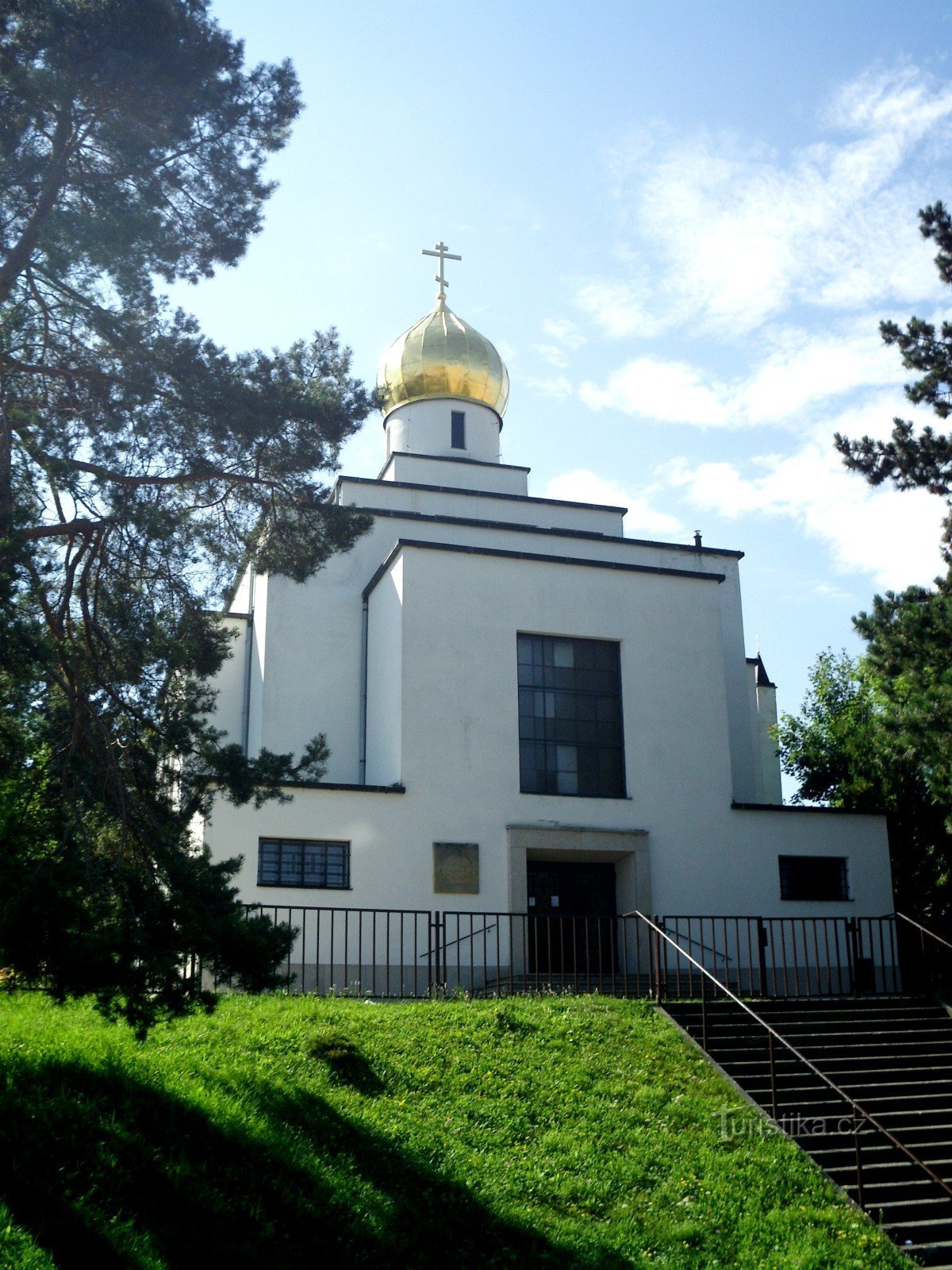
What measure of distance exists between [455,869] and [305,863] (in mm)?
2224

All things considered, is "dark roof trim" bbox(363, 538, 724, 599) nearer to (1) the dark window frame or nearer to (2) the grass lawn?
(1) the dark window frame

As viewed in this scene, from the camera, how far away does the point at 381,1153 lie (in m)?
10.4

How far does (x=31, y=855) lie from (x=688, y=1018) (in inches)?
311

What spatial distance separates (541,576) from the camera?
69.4 ft

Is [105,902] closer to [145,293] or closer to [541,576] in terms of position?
[145,293]

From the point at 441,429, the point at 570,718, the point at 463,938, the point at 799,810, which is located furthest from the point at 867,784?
the point at 441,429

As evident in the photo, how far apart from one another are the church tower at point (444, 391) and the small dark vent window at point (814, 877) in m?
11.3

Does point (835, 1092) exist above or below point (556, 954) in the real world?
below

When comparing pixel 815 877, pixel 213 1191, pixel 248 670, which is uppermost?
pixel 248 670

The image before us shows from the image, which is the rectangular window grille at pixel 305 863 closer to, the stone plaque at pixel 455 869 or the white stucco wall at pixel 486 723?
the white stucco wall at pixel 486 723

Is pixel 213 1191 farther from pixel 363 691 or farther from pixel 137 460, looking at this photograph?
pixel 363 691

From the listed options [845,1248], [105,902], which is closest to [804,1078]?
[845,1248]

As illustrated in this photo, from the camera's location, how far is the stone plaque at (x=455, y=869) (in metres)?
18.7

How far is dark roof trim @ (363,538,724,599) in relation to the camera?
67.6 ft
